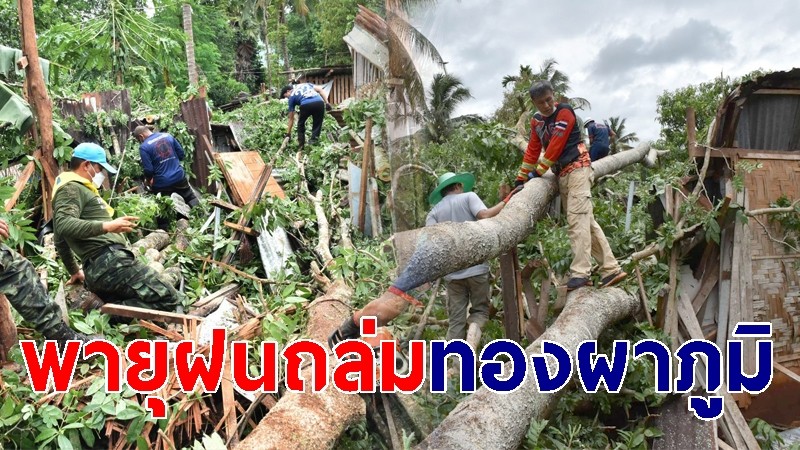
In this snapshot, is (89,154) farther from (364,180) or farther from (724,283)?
(724,283)

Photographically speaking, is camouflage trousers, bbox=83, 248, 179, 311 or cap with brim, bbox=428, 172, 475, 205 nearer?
cap with brim, bbox=428, 172, 475, 205

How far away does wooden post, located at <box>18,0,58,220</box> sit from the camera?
532cm

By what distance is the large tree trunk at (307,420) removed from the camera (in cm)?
248

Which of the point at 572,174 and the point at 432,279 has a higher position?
the point at 572,174

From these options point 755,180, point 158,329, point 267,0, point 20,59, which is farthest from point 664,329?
point 267,0

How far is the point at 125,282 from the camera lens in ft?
13.6

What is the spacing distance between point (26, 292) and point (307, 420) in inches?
83.6

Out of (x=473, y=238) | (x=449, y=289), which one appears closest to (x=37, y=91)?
(x=449, y=289)

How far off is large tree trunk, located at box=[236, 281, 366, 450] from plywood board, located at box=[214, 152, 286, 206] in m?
4.03

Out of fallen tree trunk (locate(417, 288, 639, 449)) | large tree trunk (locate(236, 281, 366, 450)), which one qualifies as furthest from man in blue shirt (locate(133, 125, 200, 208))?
fallen tree trunk (locate(417, 288, 639, 449))

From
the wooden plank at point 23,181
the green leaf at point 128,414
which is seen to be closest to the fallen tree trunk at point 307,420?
the green leaf at point 128,414

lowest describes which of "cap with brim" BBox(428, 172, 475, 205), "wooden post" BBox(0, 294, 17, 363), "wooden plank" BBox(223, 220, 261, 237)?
"wooden post" BBox(0, 294, 17, 363)

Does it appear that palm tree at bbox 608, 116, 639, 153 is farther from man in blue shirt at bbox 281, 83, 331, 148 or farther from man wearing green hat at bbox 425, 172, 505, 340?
man in blue shirt at bbox 281, 83, 331, 148

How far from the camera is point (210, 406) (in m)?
3.36
